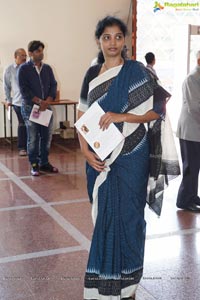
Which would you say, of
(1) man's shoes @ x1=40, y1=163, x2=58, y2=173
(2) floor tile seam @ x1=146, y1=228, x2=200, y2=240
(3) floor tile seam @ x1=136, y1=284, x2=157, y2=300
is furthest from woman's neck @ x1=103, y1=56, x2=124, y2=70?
(1) man's shoes @ x1=40, y1=163, x2=58, y2=173

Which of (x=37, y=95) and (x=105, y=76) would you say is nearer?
(x=105, y=76)

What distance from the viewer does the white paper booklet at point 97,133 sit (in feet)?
7.77

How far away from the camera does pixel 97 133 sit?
241 centimetres

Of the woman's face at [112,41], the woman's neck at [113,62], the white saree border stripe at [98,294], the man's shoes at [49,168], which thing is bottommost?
the man's shoes at [49,168]

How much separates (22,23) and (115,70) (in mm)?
5428

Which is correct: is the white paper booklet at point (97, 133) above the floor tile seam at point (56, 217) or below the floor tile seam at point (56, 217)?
above

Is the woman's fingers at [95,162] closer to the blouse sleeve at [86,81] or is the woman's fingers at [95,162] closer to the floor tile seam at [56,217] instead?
the blouse sleeve at [86,81]

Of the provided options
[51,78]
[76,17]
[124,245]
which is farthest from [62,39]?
[124,245]

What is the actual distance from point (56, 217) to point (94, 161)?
1.80 metres

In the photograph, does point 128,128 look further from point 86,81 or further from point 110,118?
point 86,81

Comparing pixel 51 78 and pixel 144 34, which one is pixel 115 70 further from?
pixel 144 34

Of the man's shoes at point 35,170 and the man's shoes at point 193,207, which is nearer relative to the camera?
the man's shoes at point 193,207

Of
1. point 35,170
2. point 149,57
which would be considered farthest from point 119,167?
point 149,57

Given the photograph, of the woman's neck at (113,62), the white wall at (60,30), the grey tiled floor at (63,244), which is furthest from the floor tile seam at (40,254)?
the white wall at (60,30)
